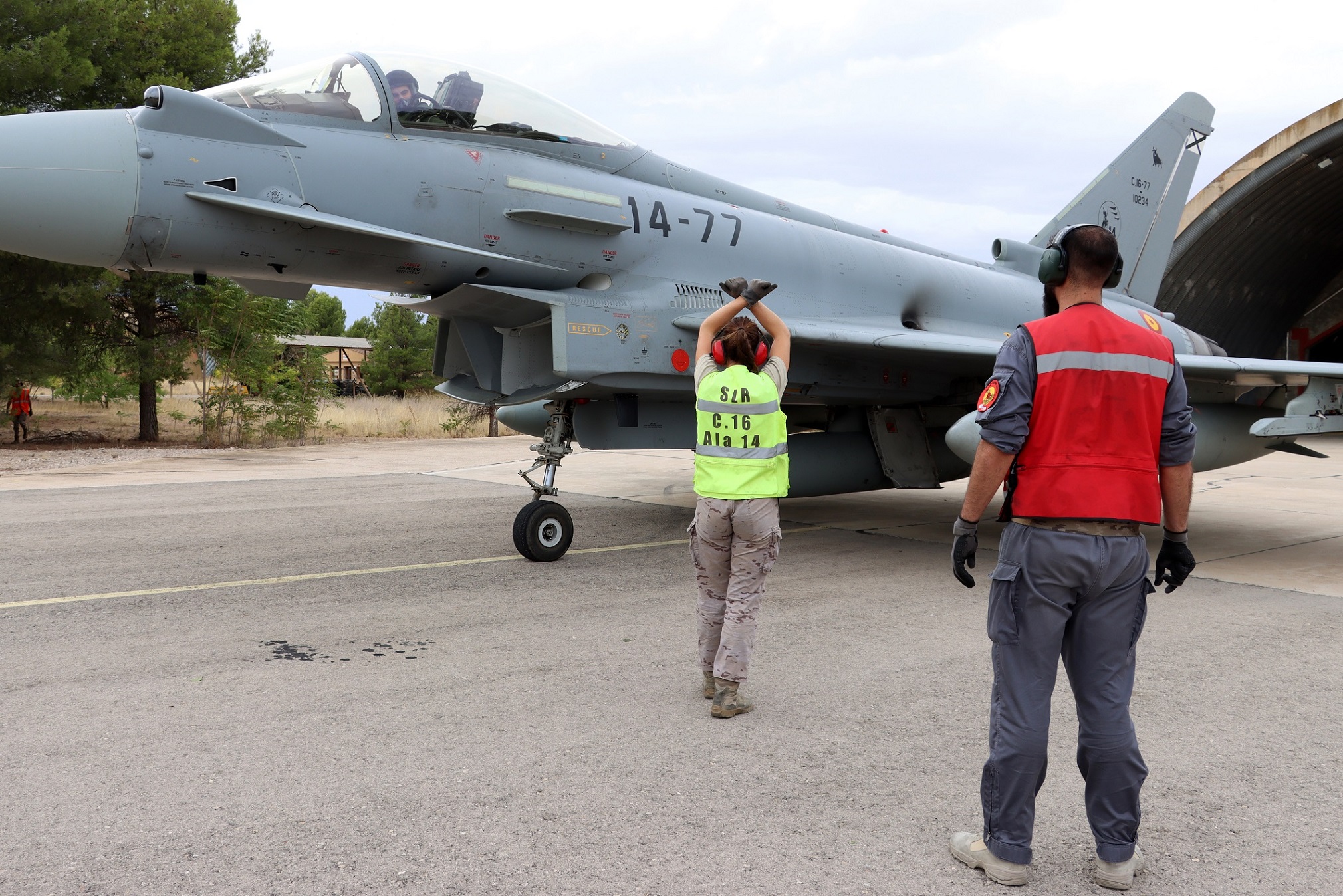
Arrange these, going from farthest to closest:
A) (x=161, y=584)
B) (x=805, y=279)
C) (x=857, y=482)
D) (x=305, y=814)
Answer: (x=857, y=482) < (x=805, y=279) < (x=161, y=584) < (x=305, y=814)

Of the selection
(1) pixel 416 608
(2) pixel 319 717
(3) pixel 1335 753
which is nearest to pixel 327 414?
(1) pixel 416 608

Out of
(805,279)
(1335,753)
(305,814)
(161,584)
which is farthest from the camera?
(805,279)

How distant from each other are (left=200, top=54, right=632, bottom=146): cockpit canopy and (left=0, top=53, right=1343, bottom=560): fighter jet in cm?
2

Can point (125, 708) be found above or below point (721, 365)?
below

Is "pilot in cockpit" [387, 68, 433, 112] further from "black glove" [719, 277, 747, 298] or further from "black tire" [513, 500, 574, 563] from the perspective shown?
"black glove" [719, 277, 747, 298]

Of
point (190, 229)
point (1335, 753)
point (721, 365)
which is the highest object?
point (190, 229)

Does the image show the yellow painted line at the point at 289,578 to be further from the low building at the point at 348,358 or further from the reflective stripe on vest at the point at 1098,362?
the low building at the point at 348,358

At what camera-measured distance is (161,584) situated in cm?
621

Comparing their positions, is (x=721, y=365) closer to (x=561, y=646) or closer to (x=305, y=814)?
(x=561, y=646)

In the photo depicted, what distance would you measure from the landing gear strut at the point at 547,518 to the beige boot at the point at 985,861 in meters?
4.70

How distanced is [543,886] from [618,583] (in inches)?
157

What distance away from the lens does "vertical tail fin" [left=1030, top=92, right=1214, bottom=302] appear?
11.9 metres

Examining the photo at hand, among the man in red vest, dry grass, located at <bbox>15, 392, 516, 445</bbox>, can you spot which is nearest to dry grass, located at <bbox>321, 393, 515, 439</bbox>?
dry grass, located at <bbox>15, 392, 516, 445</bbox>

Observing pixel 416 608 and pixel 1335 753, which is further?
pixel 416 608
